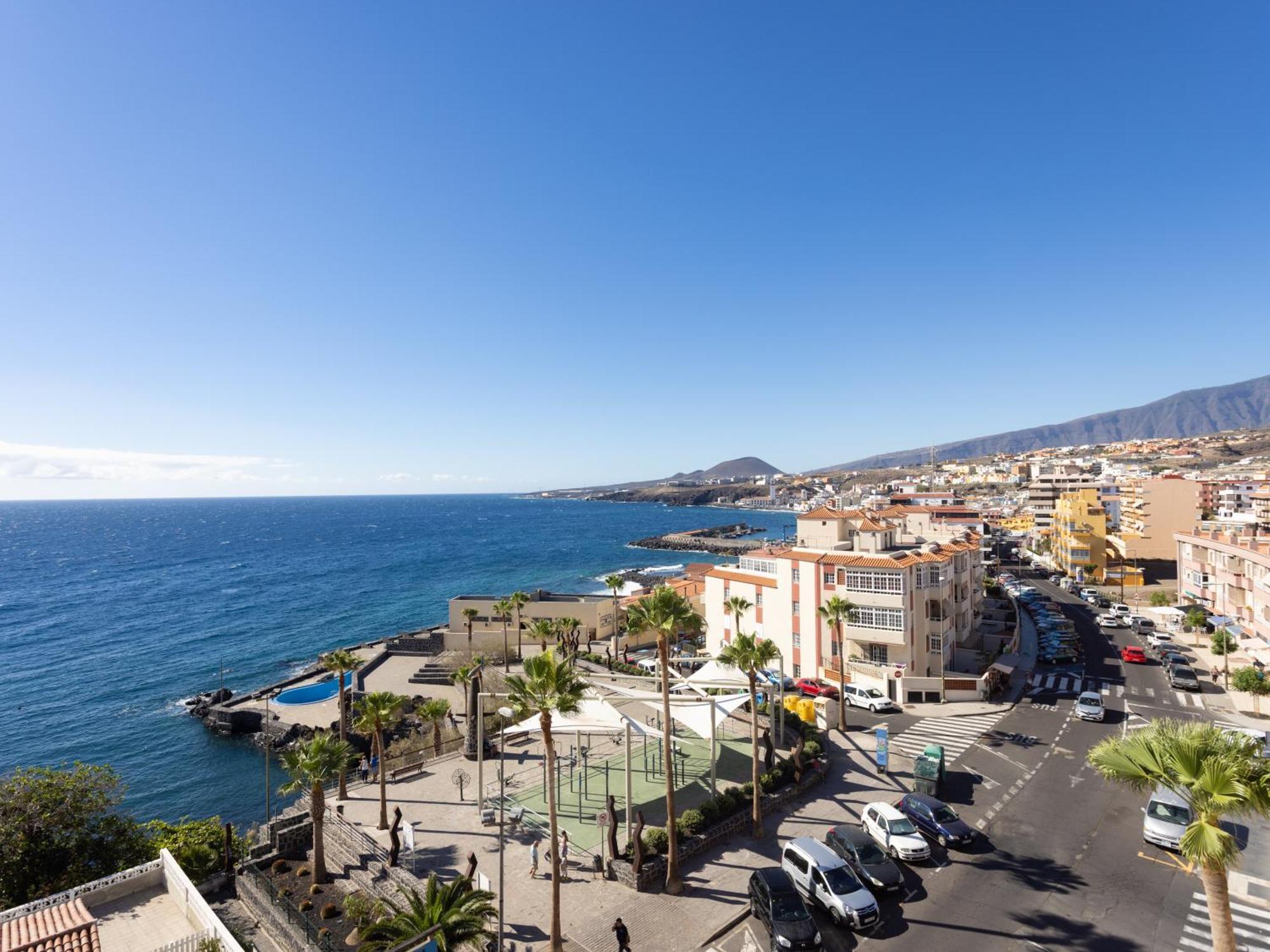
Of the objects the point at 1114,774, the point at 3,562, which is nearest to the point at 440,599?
the point at 1114,774

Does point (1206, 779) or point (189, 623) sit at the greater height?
point (1206, 779)

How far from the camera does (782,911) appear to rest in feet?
55.5

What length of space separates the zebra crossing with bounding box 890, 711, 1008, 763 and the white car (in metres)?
9.38

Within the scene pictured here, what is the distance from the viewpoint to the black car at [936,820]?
2127 centimetres

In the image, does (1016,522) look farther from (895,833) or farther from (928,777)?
(895,833)

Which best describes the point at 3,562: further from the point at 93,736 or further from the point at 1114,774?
the point at 1114,774

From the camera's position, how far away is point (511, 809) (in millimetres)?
25016

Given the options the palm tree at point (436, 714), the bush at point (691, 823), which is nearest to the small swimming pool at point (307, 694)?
the palm tree at point (436, 714)

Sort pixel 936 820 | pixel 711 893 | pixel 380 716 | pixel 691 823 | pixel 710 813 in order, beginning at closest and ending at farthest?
pixel 711 893 → pixel 936 820 → pixel 691 823 → pixel 710 813 → pixel 380 716

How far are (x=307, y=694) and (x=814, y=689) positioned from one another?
4411 centimetres

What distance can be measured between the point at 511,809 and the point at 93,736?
46852 millimetres

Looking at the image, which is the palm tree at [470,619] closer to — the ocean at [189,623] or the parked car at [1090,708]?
the ocean at [189,623]

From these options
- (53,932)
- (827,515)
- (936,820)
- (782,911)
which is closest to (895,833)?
(936,820)

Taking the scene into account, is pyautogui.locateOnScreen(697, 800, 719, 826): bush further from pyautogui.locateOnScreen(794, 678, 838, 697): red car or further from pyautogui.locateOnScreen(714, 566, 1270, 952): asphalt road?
pyautogui.locateOnScreen(794, 678, 838, 697): red car
